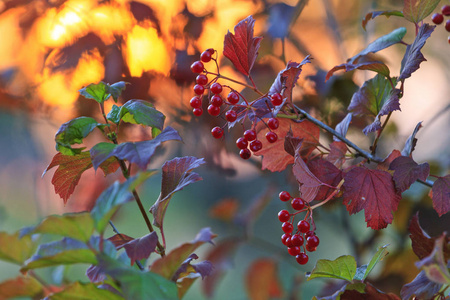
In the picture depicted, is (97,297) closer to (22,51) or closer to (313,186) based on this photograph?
(313,186)

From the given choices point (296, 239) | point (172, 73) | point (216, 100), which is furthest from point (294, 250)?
point (172, 73)

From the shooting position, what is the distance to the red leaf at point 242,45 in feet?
1.01

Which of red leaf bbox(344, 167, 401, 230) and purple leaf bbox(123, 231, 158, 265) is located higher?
purple leaf bbox(123, 231, 158, 265)

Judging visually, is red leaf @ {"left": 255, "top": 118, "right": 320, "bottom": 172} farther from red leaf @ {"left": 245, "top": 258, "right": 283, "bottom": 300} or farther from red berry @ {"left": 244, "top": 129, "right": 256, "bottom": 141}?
red leaf @ {"left": 245, "top": 258, "right": 283, "bottom": 300}

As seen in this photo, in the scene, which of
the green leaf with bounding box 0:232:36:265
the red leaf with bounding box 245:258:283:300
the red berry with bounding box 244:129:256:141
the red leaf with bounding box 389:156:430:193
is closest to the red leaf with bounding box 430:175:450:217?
the red leaf with bounding box 389:156:430:193

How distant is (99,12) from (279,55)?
0.27 meters

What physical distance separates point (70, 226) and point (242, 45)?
0.55ft

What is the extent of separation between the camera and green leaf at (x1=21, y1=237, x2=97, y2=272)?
0.67 feet

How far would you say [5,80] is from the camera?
823 mm

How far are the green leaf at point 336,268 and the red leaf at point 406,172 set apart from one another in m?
0.06

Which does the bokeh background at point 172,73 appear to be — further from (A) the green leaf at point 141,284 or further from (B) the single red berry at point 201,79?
(A) the green leaf at point 141,284

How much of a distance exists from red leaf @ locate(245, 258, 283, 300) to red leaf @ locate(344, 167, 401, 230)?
1.47 ft

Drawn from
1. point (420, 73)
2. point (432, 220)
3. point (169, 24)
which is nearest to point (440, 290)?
point (432, 220)

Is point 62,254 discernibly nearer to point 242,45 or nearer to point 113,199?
point 113,199
